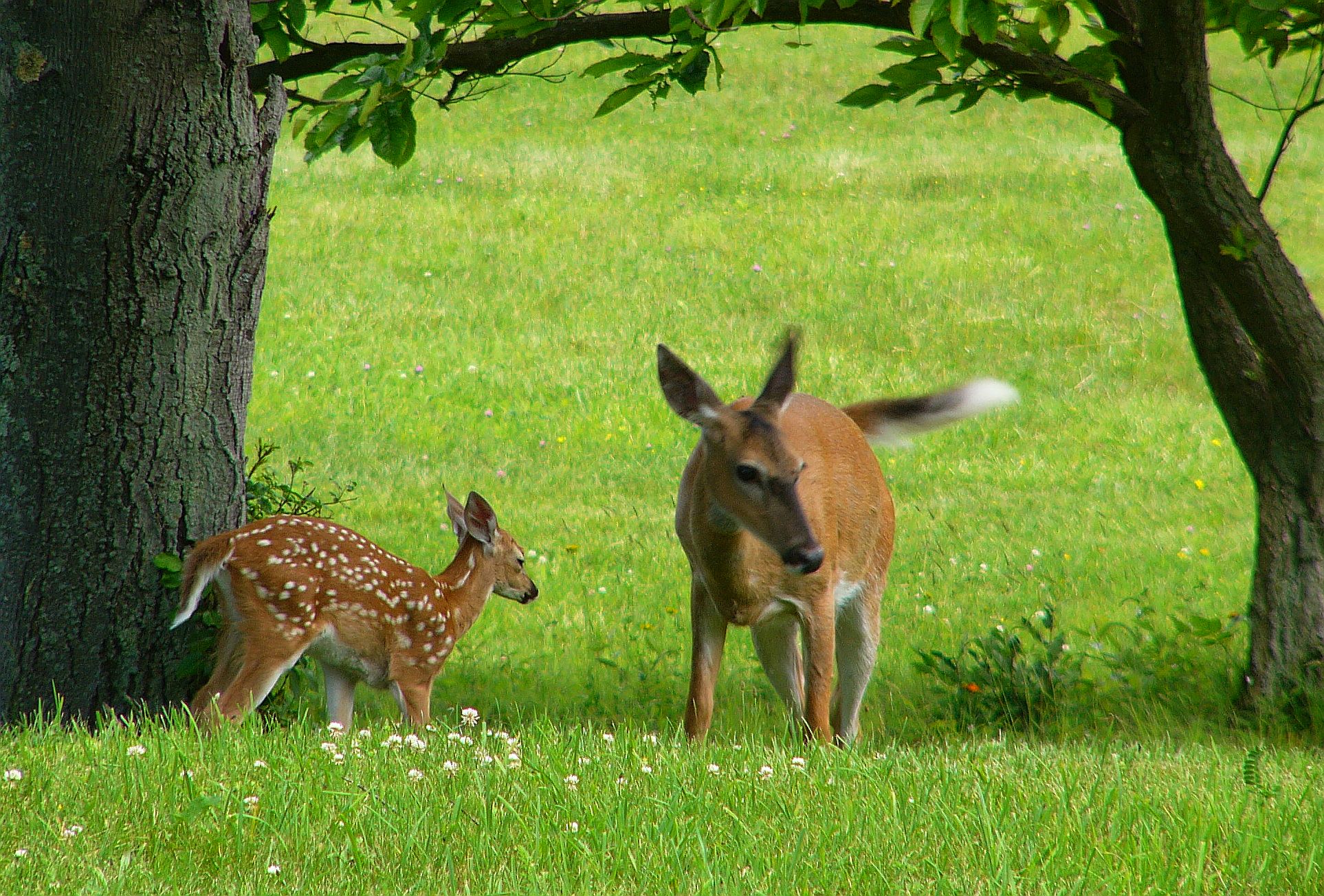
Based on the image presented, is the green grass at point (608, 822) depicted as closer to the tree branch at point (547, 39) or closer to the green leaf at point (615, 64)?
the green leaf at point (615, 64)

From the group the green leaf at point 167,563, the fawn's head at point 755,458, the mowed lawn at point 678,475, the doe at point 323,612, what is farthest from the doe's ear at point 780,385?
the green leaf at point 167,563

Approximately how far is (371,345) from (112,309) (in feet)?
31.2

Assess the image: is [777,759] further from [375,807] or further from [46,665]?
[46,665]

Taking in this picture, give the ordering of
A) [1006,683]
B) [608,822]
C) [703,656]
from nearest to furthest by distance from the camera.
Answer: [608,822] → [703,656] → [1006,683]

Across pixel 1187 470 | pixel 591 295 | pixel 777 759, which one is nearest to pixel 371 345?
pixel 591 295

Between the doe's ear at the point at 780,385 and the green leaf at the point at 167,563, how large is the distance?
91.8 inches

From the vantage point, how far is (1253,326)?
6199mm

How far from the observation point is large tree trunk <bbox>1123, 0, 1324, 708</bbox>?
6098 mm

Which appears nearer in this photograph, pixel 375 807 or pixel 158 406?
pixel 375 807

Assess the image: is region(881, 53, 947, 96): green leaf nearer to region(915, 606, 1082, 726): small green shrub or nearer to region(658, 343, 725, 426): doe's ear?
region(658, 343, 725, 426): doe's ear

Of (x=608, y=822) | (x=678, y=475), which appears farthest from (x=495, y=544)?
(x=678, y=475)

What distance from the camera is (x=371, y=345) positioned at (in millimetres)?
14562

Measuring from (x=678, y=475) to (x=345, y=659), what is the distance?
19.6 ft

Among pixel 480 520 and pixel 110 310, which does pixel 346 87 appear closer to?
pixel 110 310
